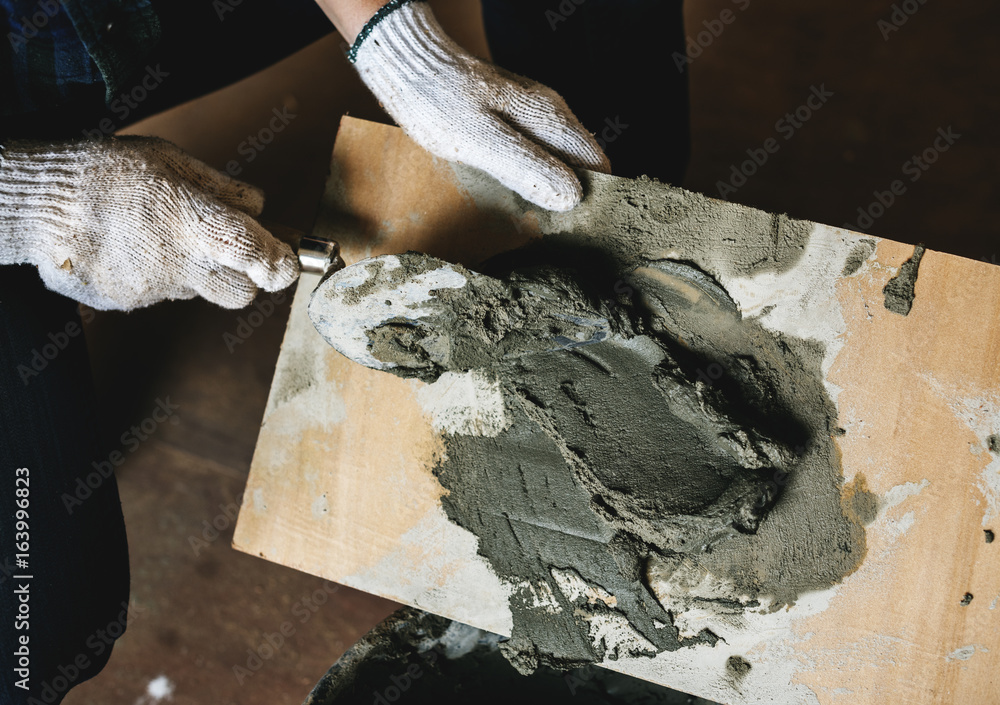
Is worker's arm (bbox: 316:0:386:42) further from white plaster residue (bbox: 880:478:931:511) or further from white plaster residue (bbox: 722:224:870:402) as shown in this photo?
white plaster residue (bbox: 880:478:931:511)

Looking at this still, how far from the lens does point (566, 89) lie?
5.39 feet

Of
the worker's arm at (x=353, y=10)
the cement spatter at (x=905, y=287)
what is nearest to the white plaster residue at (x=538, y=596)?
the cement spatter at (x=905, y=287)

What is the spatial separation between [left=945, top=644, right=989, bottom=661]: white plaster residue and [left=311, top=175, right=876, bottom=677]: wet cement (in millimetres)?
259

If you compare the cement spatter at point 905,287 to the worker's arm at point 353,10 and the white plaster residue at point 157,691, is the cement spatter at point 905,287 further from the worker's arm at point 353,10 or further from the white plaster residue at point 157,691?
the white plaster residue at point 157,691

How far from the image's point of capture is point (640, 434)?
121 cm

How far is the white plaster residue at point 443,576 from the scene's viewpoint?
1.30 meters

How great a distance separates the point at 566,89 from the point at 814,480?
3.92 feet

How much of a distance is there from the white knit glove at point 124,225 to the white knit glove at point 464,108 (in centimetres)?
41

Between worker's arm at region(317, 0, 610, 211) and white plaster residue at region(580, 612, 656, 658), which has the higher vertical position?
worker's arm at region(317, 0, 610, 211)

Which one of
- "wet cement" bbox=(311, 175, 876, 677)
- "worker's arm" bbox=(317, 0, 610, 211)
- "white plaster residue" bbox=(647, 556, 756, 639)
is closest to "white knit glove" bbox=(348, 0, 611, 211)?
"worker's arm" bbox=(317, 0, 610, 211)

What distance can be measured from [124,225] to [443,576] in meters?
1.00

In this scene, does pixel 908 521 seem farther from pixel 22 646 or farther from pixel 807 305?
pixel 22 646

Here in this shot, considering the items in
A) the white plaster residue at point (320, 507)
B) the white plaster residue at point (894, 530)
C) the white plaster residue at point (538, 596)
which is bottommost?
the white plaster residue at point (320, 507)

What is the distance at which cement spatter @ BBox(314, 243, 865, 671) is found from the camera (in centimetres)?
119
